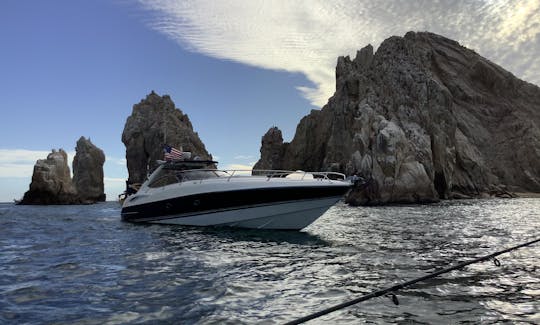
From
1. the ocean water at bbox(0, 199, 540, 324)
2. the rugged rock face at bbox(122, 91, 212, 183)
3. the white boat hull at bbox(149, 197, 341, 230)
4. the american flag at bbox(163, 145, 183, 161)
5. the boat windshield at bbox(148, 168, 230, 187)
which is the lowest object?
the ocean water at bbox(0, 199, 540, 324)

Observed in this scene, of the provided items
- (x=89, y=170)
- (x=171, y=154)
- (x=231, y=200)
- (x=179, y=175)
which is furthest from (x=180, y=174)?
(x=89, y=170)

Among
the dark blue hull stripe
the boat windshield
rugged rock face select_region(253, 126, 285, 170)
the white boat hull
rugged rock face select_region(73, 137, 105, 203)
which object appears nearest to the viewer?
the dark blue hull stripe

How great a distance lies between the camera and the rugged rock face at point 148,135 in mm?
113500

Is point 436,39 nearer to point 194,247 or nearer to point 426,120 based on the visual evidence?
point 426,120

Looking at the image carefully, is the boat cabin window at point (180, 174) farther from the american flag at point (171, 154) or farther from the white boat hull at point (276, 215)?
the white boat hull at point (276, 215)

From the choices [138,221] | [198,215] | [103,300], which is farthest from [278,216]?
[103,300]

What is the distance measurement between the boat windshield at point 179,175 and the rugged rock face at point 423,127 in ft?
126

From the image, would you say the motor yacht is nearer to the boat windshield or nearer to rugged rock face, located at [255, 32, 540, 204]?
the boat windshield

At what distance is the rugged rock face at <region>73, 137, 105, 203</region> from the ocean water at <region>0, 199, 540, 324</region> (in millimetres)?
103933

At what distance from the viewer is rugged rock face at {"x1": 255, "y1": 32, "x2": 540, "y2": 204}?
5700cm

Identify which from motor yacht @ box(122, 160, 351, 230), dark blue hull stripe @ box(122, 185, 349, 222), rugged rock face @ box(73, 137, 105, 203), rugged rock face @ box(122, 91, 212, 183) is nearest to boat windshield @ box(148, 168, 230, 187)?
motor yacht @ box(122, 160, 351, 230)

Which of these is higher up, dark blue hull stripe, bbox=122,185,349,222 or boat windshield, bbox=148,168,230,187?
boat windshield, bbox=148,168,230,187

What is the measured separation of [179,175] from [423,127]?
58940 millimetres

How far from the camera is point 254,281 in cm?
823
